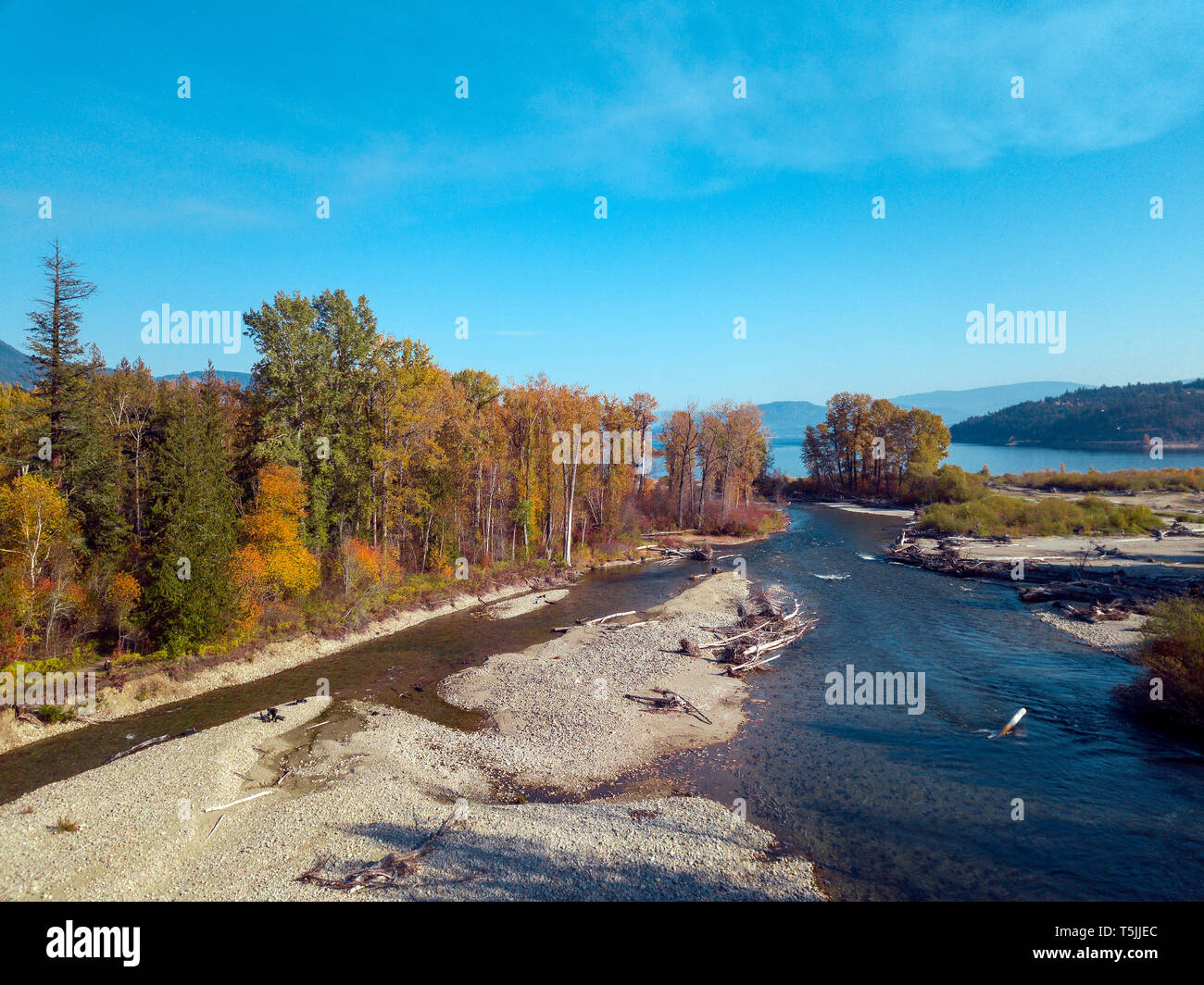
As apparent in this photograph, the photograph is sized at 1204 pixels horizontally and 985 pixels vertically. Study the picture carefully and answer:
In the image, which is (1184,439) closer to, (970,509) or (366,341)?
(970,509)

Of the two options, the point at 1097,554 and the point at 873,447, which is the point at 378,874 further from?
the point at 873,447

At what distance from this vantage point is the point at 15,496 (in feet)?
80.2

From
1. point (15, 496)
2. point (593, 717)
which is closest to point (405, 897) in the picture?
point (593, 717)

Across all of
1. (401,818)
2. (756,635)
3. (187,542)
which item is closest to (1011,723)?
(756,635)

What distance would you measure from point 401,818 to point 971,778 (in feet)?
58.7

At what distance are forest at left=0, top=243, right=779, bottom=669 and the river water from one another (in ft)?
16.3

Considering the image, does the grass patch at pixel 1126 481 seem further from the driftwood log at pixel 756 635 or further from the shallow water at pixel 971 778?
the driftwood log at pixel 756 635

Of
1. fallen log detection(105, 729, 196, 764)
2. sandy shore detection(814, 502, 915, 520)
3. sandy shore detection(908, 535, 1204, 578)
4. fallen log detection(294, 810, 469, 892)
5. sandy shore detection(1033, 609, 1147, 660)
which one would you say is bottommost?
fallen log detection(105, 729, 196, 764)

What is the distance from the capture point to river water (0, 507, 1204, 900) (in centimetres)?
1464

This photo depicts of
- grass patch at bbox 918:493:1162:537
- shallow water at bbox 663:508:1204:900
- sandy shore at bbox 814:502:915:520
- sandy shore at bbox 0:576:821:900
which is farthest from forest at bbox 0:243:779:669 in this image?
sandy shore at bbox 814:502:915:520

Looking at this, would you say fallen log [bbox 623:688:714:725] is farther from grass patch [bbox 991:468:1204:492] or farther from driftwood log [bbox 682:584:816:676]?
grass patch [bbox 991:468:1204:492]

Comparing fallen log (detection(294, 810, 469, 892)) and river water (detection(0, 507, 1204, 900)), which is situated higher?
fallen log (detection(294, 810, 469, 892))

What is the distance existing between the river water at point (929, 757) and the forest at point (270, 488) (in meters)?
4.96
